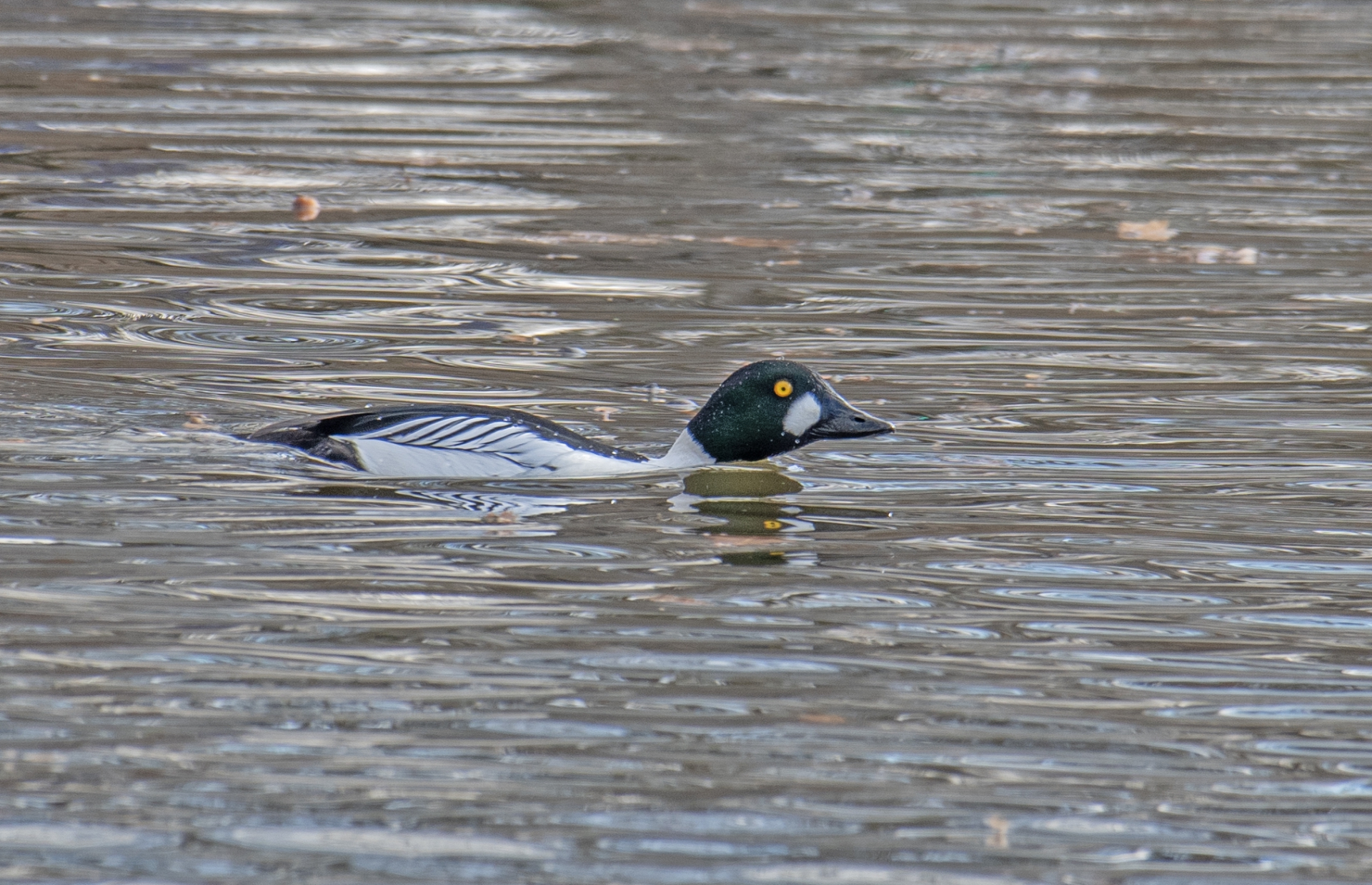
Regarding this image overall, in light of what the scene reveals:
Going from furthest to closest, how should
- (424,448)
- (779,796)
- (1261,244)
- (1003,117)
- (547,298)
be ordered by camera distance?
(1003,117)
(1261,244)
(547,298)
(424,448)
(779,796)

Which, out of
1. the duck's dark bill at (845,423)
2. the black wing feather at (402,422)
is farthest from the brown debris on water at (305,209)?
the duck's dark bill at (845,423)

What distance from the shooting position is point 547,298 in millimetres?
9523

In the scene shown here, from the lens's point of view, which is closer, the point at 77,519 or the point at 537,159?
the point at 77,519

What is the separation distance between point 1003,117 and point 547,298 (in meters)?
5.80

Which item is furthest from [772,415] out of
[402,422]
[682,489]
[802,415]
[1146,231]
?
[1146,231]

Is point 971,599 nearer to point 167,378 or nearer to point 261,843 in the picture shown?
point 261,843

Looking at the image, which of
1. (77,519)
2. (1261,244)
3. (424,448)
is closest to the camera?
(77,519)

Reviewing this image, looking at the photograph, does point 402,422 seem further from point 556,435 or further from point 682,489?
point 682,489

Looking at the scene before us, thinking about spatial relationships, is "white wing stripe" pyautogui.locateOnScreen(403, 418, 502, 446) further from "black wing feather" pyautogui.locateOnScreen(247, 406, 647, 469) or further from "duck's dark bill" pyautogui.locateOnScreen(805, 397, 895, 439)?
"duck's dark bill" pyautogui.locateOnScreen(805, 397, 895, 439)

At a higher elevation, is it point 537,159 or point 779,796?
point 537,159

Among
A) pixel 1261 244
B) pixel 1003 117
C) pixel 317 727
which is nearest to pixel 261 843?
pixel 317 727

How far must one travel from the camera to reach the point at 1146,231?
11.2 m

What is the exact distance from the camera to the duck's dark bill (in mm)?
7105

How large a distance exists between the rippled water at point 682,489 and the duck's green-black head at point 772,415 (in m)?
0.16
